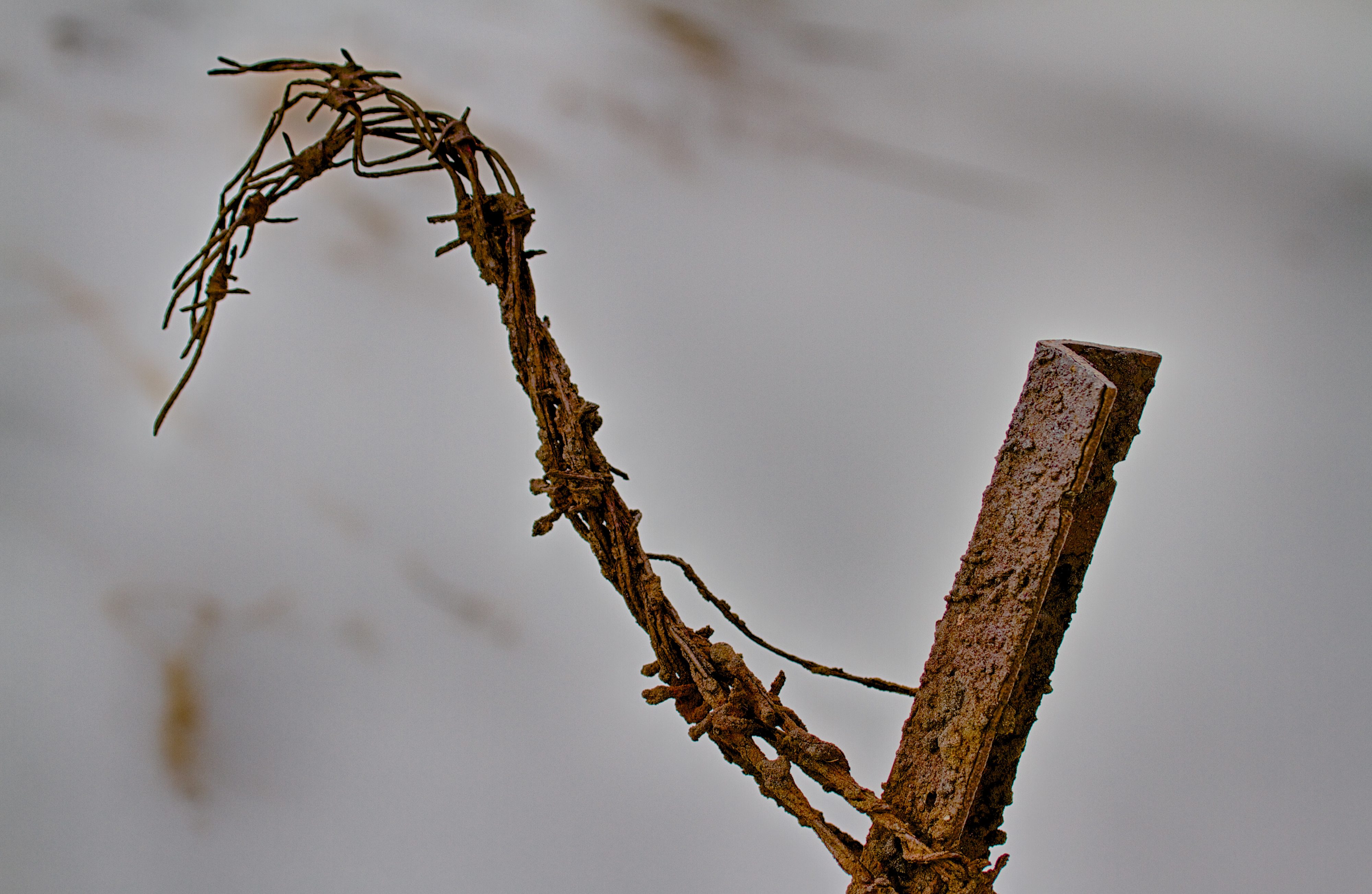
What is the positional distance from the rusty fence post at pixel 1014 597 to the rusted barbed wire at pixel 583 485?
0.02 metres

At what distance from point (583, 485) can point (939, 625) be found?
230mm

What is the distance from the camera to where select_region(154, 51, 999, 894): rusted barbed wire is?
595mm

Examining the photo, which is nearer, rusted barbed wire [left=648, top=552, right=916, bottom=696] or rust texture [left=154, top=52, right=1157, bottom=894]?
rust texture [left=154, top=52, right=1157, bottom=894]

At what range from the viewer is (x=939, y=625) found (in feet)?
2.05

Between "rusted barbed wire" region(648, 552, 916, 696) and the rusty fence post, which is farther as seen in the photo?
"rusted barbed wire" region(648, 552, 916, 696)

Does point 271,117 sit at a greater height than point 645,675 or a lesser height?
greater

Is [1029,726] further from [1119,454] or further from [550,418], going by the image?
[550,418]

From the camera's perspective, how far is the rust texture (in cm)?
57

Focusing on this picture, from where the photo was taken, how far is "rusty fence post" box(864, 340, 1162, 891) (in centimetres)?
57

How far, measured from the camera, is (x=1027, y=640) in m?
0.57

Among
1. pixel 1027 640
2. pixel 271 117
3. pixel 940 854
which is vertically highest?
pixel 271 117

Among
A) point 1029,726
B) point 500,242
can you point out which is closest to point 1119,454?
point 1029,726

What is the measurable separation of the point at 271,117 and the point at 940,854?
0.64 meters

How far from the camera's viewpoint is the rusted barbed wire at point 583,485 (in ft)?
1.95
